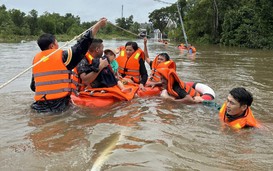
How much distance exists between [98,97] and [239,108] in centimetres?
232

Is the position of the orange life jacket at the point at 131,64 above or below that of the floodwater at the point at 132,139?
above

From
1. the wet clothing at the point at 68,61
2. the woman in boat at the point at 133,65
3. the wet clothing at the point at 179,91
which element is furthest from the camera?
the woman in boat at the point at 133,65

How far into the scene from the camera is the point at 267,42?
26.6 m

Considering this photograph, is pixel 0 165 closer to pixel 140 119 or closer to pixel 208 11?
pixel 140 119

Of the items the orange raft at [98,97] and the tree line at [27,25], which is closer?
the orange raft at [98,97]

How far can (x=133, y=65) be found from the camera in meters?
7.03

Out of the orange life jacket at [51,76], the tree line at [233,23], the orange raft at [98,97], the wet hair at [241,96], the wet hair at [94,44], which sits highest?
the tree line at [233,23]

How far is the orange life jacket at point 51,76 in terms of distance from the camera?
4477 millimetres

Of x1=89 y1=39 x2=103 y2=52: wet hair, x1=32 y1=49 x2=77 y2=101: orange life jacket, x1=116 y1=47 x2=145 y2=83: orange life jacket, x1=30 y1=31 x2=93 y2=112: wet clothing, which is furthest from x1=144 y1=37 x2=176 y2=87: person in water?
x1=32 y1=49 x2=77 y2=101: orange life jacket

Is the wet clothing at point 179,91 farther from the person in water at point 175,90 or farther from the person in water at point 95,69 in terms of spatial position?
the person in water at point 95,69

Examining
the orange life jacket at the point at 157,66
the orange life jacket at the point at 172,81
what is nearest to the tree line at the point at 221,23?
the orange life jacket at the point at 157,66

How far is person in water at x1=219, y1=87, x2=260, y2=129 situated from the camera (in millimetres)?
4059

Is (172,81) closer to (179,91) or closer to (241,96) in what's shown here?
(179,91)

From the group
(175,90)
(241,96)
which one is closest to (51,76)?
(175,90)
